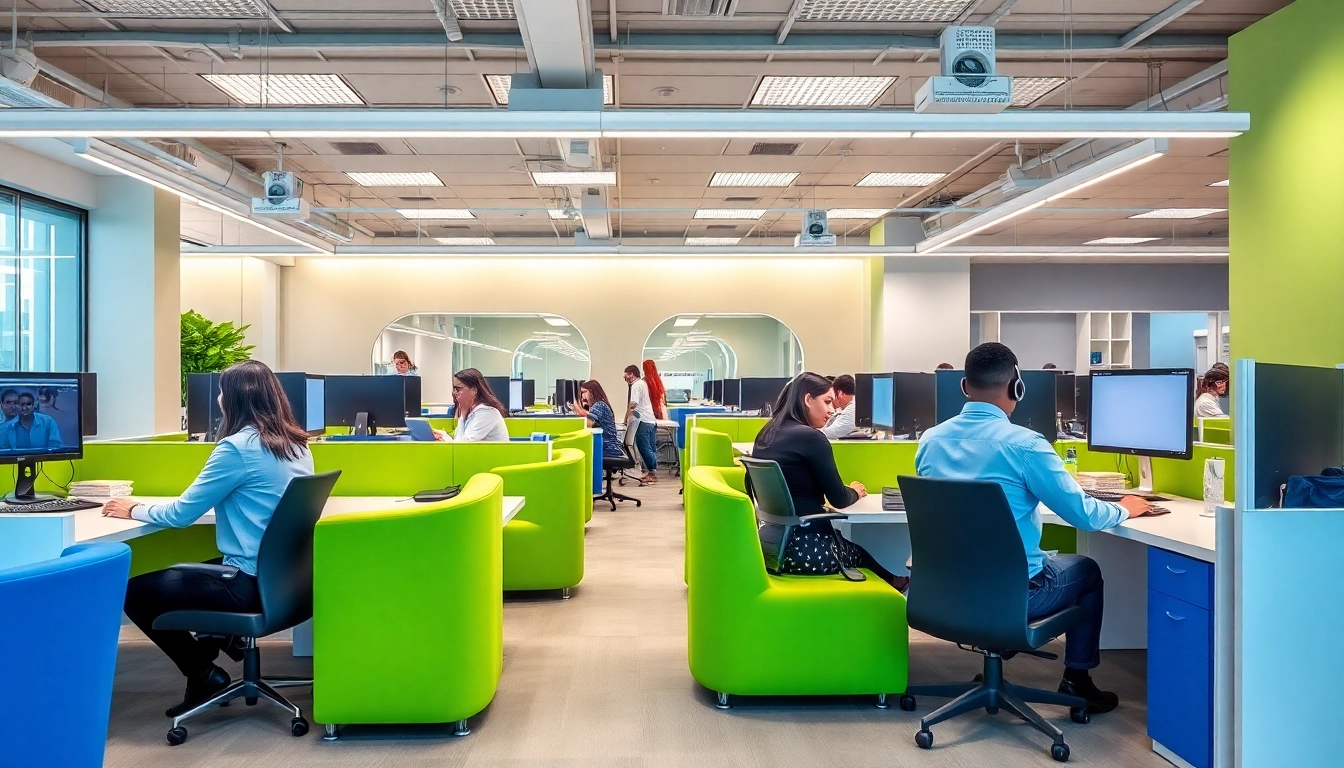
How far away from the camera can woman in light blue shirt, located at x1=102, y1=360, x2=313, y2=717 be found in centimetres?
309

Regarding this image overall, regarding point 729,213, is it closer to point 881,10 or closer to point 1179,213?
point 1179,213

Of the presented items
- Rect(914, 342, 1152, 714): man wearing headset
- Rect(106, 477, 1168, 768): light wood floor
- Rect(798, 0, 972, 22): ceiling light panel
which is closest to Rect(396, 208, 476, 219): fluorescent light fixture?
Rect(798, 0, 972, 22): ceiling light panel

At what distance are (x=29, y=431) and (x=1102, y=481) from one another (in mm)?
4488

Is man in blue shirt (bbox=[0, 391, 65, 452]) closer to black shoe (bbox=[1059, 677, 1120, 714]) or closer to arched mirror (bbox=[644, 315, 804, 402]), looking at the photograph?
black shoe (bbox=[1059, 677, 1120, 714])

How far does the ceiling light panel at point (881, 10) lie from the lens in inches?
209

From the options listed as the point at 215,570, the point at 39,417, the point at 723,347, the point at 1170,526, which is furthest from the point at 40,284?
the point at 723,347

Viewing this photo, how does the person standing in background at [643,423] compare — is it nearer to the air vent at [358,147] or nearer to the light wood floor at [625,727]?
the air vent at [358,147]

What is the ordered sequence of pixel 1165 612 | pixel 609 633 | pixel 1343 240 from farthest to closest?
pixel 1343 240 < pixel 609 633 < pixel 1165 612

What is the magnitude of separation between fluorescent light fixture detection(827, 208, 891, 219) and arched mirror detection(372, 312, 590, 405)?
454cm

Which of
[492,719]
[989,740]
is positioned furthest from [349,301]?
[989,740]

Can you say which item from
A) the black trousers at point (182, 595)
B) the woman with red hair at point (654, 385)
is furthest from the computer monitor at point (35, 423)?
the woman with red hair at point (654, 385)

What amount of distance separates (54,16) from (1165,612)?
22.5 ft

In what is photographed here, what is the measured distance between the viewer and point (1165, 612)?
9.57ft

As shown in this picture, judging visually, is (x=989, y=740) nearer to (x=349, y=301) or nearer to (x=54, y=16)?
(x=54, y=16)
